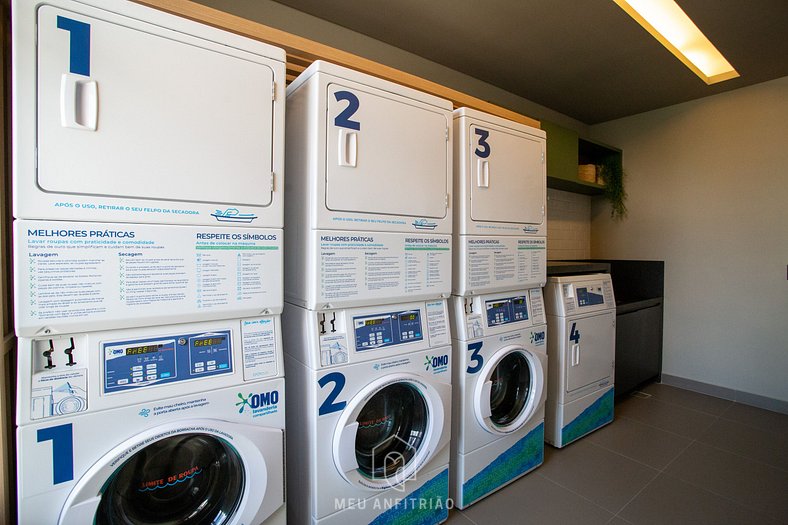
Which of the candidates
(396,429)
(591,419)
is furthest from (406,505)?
(591,419)

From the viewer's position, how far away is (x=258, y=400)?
1.30m

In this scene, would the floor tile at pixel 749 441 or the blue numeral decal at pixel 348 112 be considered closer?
the blue numeral decal at pixel 348 112

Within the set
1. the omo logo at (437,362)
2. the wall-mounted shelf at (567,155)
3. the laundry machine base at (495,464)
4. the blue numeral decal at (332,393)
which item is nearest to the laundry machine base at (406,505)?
the laundry machine base at (495,464)

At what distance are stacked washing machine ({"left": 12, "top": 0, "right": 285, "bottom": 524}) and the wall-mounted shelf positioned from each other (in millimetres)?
2541

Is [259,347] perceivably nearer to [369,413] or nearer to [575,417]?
[369,413]

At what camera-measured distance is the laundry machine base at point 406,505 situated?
1.51 meters

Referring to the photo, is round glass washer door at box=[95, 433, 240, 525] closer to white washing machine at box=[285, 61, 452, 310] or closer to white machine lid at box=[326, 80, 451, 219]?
white washing machine at box=[285, 61, 452, 310]

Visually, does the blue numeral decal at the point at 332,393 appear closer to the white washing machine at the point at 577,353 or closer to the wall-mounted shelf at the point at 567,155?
the white washing machine at the point at 577,353

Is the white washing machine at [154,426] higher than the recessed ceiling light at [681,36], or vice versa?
the recessed ceiling light at [681,36]

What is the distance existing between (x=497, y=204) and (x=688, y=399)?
2.86 m

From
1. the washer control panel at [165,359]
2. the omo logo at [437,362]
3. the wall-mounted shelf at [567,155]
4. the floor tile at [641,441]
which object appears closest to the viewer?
the washer control panel at [165,359]

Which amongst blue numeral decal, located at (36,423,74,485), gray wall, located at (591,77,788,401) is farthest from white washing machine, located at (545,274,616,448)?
blue numeral decal, located at (36,423,74,485)

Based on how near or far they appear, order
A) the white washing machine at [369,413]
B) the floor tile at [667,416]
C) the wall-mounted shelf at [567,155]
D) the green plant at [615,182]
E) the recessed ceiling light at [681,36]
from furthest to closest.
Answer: the green plant at [615,182] < the wall-mounted shelf at [567,155] < the floor tile at [667,416] < the recessed ceiling light at [681,36] < the white washing machine at [369,413]

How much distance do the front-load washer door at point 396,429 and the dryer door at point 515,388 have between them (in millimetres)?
457
